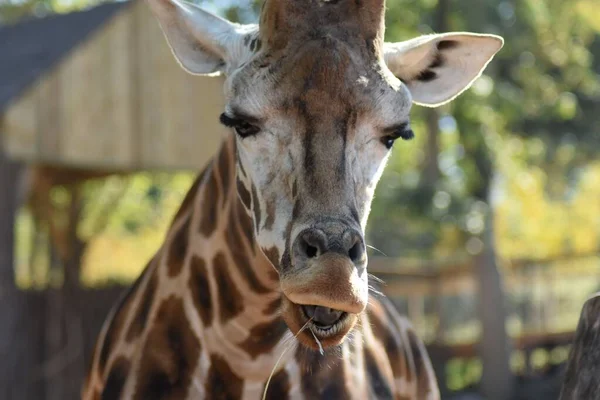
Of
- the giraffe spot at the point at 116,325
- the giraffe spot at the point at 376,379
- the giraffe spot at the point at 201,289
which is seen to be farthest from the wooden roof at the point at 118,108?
the giraffe spot at the point at 376,379

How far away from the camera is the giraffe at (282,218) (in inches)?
110

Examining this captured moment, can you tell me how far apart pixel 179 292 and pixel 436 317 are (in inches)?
441

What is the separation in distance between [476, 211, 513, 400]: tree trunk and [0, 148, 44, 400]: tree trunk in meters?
5.51

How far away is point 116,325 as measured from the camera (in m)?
3.75

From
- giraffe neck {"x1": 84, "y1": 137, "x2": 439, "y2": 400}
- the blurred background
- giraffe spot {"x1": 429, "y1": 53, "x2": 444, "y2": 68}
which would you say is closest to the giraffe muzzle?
giraffe neck {"x1": 84, "y1": 137, "x2": 439, "y2": 400}

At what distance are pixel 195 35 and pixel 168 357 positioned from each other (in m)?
1.18

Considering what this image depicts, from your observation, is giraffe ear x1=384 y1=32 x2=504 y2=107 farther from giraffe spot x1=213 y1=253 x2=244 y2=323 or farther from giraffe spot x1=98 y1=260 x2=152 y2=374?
giraffe spot x1=98 y1=260 x2=152 y2=374

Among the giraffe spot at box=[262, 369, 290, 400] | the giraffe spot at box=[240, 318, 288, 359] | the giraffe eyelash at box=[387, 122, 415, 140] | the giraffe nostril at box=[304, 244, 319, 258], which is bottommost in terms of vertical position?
the giraffe spot at box=[262, 369, 290, 400]

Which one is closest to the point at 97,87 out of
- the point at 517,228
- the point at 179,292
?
the point at 179,292

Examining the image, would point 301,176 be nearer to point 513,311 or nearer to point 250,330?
point 250,330

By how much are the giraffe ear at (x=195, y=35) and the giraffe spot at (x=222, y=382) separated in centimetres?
107

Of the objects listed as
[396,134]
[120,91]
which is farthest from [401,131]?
[120,91]

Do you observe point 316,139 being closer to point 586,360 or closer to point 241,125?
point 241,125

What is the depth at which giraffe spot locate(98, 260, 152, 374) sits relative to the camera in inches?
145
